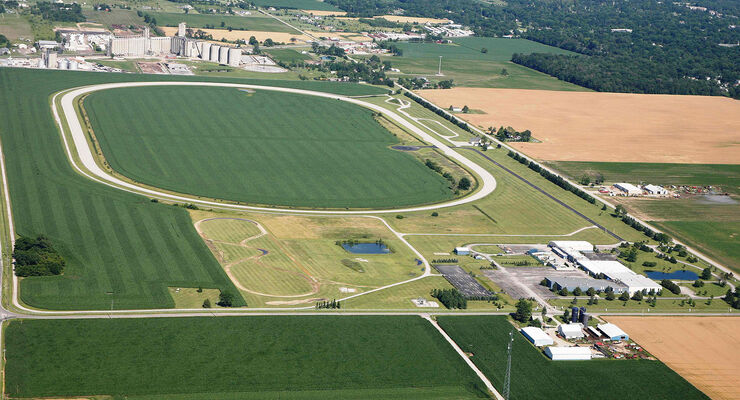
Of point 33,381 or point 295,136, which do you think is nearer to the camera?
point 33,381

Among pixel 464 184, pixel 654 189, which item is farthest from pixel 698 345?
pixel 654 189

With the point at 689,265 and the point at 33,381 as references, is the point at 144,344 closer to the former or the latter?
the point at 33,381

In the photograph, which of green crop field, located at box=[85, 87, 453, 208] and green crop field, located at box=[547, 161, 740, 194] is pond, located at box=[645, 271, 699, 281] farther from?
green crop field, located at box=[547, 161, 740, 194]

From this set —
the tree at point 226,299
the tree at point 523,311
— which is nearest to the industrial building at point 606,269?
the tree at point 523,311

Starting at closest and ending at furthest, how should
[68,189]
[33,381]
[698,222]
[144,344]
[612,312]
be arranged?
1. [33,381]
2. [144,344]
3. [612,312]
4. [68,189]
5. [698,222]

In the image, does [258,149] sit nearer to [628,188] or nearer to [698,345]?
[628,188]

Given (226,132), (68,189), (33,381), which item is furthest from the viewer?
(226,132)

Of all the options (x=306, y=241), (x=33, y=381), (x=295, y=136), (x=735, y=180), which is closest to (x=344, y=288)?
(x=306, y=241)
